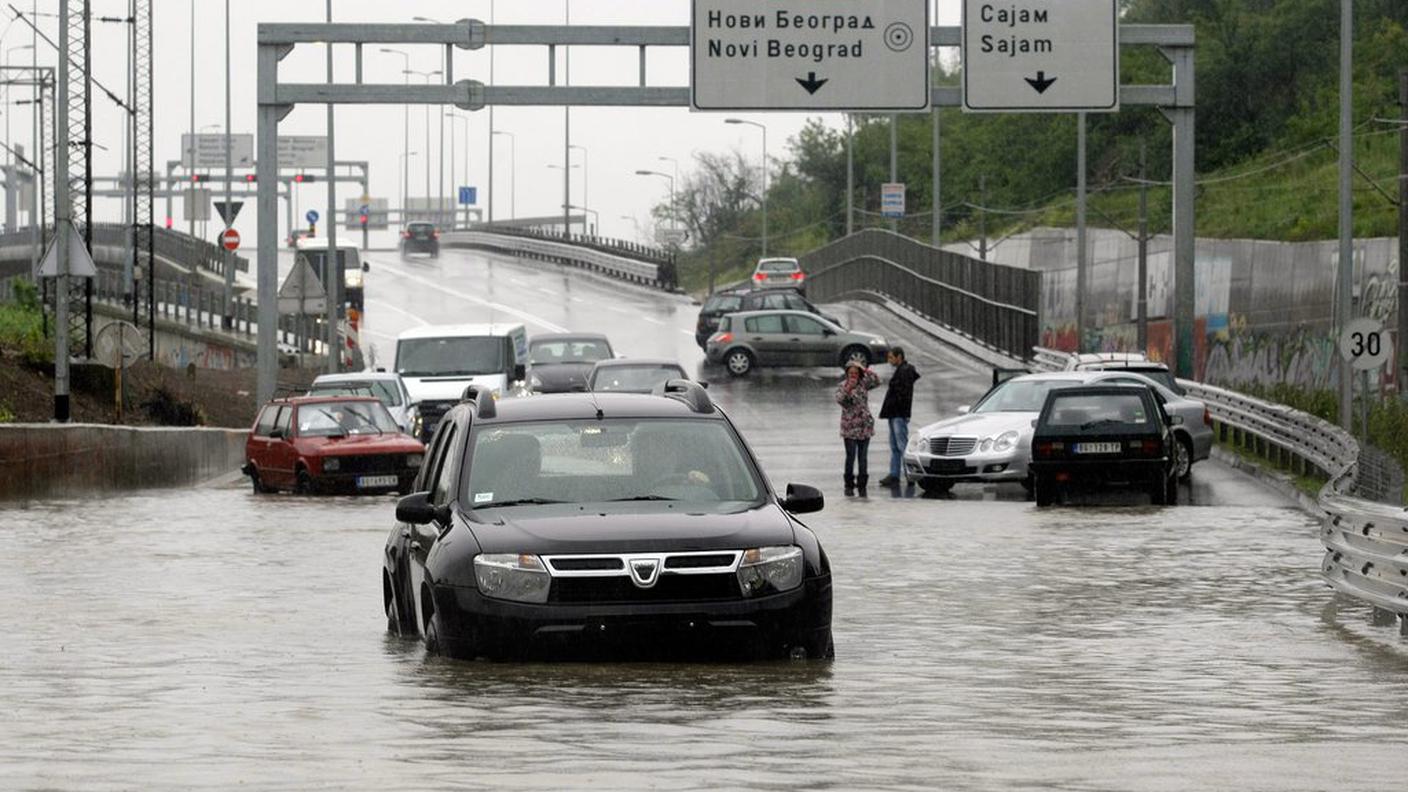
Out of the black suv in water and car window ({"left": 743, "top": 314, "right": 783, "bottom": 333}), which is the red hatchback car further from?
car window ({"left": 743, "top": 314, "right": 783, "bottom": 333})

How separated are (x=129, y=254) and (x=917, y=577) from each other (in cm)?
4830

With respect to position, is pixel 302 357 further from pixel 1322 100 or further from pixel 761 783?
pixel 761 783

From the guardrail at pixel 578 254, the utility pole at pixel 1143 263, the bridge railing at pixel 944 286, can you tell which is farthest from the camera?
the guardrail at pixel 578 254

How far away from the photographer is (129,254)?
63.8 metres

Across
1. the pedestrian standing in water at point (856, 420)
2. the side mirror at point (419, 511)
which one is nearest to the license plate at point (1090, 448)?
the pedestrian standing in water at point (856, 420)

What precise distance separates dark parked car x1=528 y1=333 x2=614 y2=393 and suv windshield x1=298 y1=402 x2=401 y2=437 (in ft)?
41.2

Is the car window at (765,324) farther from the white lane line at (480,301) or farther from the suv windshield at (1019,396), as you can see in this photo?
the suv windshield at (1019,396)

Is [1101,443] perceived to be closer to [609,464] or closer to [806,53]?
[806,53]

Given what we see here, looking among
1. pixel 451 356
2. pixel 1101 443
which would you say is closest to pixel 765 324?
pixel 451 356

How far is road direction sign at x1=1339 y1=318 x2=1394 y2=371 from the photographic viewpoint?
30.7 metres

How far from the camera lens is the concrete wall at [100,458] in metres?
29.8

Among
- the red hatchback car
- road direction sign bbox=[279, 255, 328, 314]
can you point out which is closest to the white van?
road direction sign bbox=[279, 255, 328, 314]

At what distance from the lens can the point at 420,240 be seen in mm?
130000

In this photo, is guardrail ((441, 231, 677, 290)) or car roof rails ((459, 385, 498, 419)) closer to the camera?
car roof rails ((459, 385, 498, 419))
